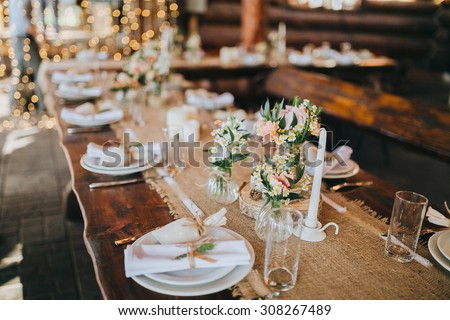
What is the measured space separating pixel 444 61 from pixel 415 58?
1.75 metres

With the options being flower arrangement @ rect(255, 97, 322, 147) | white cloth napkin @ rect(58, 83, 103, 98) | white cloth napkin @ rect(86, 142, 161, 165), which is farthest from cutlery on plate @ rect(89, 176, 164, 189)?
white cloth napkin @ rect(58, 83, 103, 98)

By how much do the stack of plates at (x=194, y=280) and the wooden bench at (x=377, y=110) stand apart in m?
2.26

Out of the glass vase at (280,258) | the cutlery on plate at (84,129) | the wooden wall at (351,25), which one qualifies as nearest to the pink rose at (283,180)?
the glass vase at (280,258)

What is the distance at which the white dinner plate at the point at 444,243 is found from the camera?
1248 mm

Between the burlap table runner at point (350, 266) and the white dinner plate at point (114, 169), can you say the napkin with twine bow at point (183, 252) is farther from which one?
the white dinner plate at point (114, 169)

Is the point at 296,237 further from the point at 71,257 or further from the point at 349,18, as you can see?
the point at 349,18

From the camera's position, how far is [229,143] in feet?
4.87

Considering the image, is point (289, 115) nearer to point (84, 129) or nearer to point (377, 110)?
point (84, 129)

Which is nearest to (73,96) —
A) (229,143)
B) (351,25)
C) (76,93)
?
(76,93)

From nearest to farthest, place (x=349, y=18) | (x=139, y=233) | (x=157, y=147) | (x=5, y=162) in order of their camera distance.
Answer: (x=139, y=233) → (x=157, y=147) → (x=5, y=162) → (x=349, y=18)

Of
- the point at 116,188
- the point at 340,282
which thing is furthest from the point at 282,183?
the point at 116,188

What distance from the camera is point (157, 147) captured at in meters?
2.02

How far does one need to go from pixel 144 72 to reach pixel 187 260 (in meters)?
1.96

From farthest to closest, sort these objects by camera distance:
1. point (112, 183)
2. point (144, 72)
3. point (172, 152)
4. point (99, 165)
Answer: point (144, 72), point (172, 152), point (99, 165), point (112, 183)
